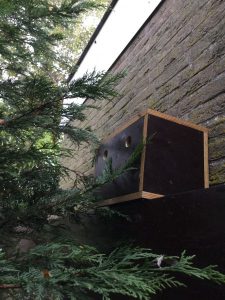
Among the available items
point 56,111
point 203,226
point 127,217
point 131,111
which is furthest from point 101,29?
point 203,226

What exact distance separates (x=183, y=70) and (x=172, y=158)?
3.31ft

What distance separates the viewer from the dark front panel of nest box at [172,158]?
1612mm

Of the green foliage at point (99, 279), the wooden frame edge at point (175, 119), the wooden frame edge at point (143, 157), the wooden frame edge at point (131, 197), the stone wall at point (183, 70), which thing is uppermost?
the stone wall at point (183, 70)

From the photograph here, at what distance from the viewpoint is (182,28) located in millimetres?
2646

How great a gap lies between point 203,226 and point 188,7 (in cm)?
210

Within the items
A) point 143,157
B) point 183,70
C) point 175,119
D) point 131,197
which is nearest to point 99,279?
point 131,197

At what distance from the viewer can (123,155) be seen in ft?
6.13

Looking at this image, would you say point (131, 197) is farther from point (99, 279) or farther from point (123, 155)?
point (99, 279)

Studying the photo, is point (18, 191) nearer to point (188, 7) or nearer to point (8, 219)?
point (8, 219)

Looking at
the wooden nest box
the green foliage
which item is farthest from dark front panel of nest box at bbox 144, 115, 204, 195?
the green foliage

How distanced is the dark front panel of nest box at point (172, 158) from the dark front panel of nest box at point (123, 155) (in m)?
0.07

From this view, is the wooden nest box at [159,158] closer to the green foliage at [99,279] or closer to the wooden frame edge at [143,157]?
the wooden frame edge at [143,157]

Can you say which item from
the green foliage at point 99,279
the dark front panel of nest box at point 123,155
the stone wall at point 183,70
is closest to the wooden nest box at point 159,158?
the dark front panel of nest box at point 123,155

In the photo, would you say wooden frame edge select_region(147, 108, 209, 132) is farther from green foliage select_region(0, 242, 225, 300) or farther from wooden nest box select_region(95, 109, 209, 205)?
green foliage select_region(0, 242, 225, 300)
